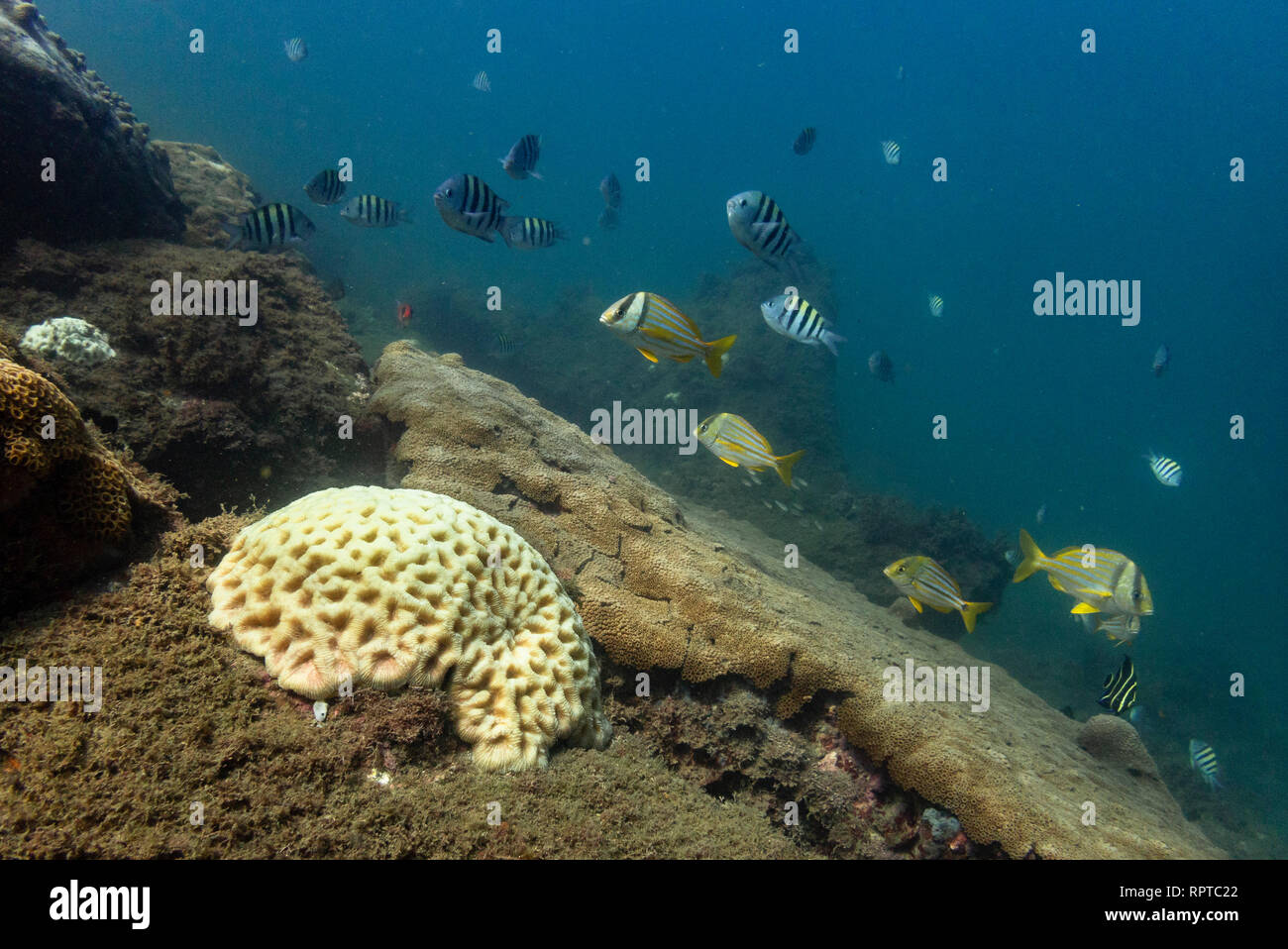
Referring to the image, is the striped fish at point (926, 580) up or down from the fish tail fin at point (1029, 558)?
down

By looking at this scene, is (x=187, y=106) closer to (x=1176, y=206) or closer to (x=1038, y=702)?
(x=1038, y=702)

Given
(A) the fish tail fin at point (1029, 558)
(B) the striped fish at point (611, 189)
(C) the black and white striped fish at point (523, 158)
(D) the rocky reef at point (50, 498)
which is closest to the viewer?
(D) the rocky reef at point (50, 498)

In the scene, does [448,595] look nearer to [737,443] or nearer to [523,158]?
[737,443]

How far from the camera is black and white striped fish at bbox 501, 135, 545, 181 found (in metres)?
7.07

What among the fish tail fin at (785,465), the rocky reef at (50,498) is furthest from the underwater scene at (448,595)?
the fish tail fin at (785,465)

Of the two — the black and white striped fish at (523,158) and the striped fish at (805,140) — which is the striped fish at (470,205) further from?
the striped fish at (805,140)

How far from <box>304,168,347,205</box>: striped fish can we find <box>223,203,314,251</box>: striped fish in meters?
0.85

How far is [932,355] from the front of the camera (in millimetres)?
116375

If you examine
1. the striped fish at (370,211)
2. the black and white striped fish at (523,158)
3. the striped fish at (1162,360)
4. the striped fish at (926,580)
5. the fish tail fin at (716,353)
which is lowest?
the striped fish at (926,580)

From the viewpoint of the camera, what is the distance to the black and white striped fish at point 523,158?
278 inches

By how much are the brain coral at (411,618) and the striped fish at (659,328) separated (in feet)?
5.67

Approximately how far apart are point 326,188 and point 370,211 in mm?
595

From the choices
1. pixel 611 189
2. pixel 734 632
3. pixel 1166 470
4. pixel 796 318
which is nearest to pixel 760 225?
pixel 796 318
